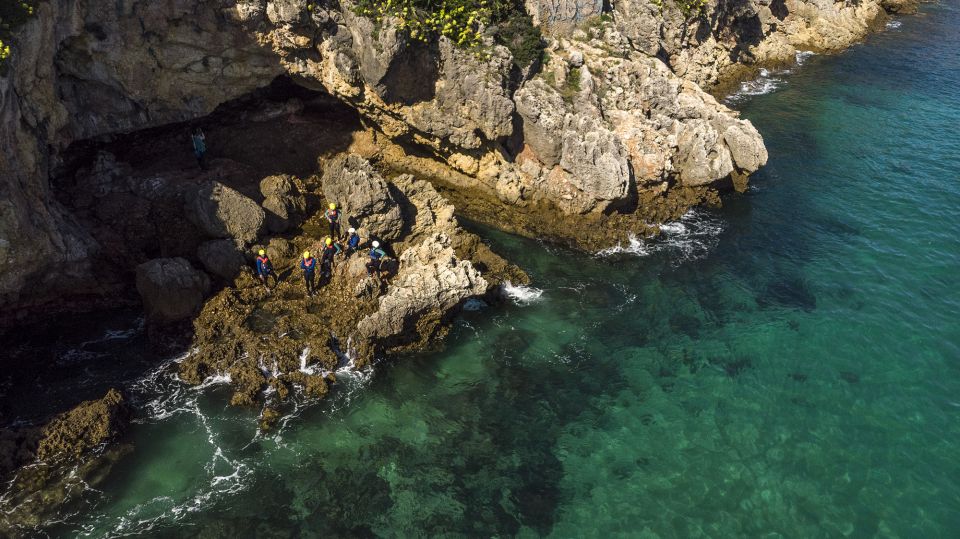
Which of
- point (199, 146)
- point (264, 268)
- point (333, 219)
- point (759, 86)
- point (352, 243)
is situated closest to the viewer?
point (264, 268)

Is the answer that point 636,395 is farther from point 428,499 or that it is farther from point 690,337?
point 428,499

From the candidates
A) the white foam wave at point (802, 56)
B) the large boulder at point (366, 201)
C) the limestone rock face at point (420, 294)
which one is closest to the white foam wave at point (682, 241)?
the limestone rock face at point (420, 294)

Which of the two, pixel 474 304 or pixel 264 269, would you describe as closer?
pixel 264 269

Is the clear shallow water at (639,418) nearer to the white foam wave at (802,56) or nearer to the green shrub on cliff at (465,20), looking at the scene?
the green shrub on cliff at (465,20)

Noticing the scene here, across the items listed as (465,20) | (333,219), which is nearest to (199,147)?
(333,219)

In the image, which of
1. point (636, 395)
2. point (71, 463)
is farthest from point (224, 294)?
point (636, 395)

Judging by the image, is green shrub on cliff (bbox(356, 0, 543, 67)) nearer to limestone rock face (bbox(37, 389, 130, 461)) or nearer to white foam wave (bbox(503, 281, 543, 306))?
white foam wave (bbox(503, 281, 543, 306))

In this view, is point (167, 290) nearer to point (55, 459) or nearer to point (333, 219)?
point (55, 459)
